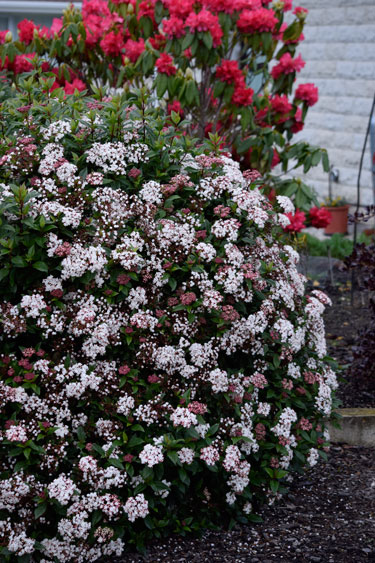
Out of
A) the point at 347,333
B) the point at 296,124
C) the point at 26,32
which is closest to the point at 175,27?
the point at 296,124

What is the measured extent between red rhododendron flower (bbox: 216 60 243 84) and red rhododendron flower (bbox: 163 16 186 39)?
322mm

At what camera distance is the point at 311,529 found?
3055mm

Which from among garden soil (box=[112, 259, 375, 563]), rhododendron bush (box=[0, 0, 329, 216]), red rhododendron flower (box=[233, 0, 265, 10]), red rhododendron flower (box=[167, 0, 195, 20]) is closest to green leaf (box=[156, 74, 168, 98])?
rhododendron bush (box=[0, 0, 329, 216])

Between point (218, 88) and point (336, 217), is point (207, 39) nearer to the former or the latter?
point (218, 88)

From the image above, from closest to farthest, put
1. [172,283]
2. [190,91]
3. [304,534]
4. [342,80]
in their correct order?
[172,283]
[304,534]
[190,91]
[342,80]

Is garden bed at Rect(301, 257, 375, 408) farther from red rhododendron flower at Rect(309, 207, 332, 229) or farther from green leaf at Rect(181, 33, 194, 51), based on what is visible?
green leaf at Rect(181, 33, 194, 51)

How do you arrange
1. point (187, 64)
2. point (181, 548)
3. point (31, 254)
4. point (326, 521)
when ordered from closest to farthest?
point (31, 254) → point (181, 548) → point (326, 521) → point (187, 64)

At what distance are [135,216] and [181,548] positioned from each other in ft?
4.08

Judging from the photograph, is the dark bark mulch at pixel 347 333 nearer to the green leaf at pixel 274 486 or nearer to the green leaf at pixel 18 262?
the green leaf at pixel 274 486

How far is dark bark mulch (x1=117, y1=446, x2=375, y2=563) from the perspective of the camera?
9.34 ft

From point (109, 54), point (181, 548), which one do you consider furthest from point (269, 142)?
point (181, 548)

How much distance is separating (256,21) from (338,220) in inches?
168

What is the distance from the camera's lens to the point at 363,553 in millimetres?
2902

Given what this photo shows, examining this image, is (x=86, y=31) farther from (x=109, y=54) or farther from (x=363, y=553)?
(x=363, y=553)
